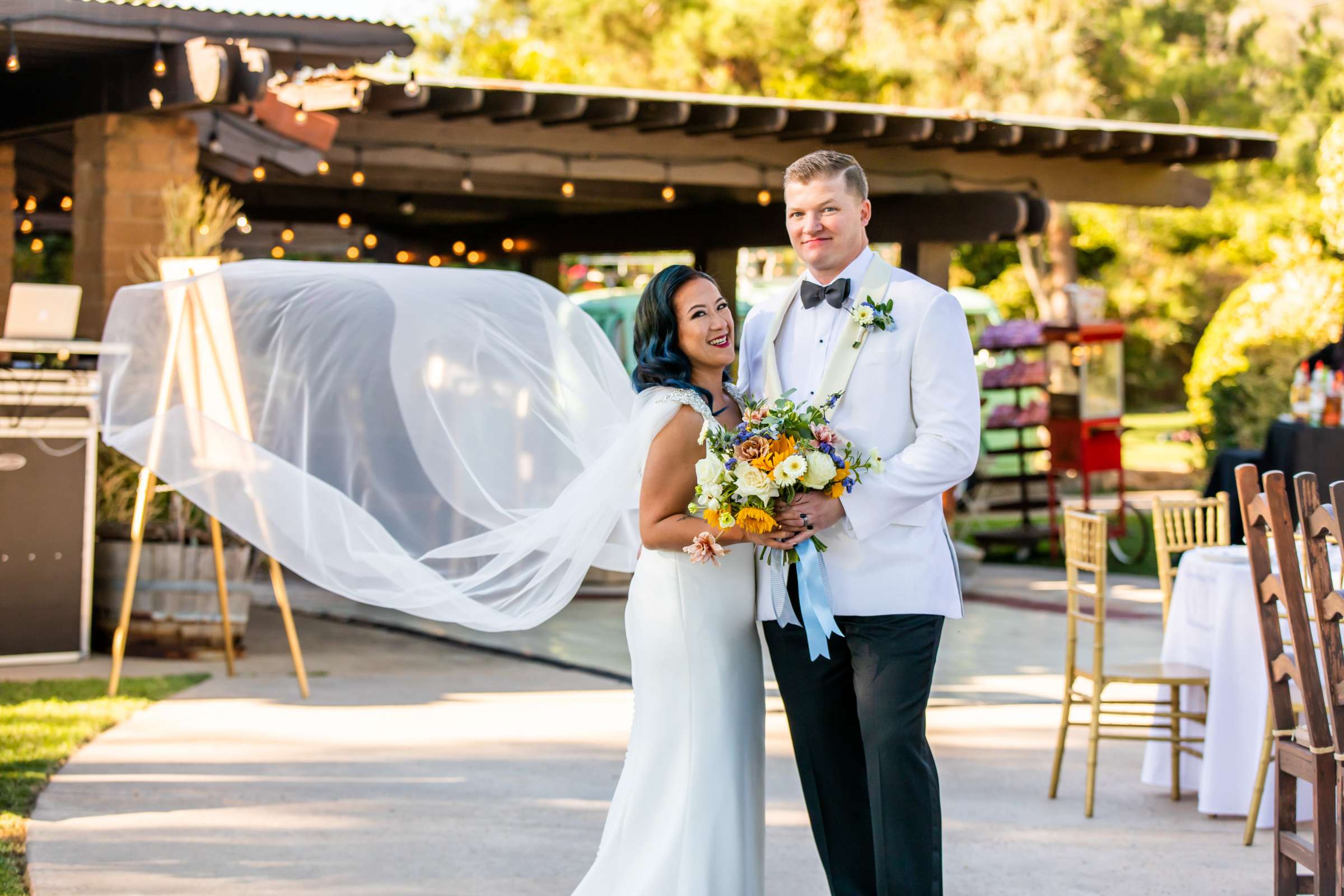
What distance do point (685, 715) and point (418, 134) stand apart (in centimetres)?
689

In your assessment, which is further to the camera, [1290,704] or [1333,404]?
[1333,404]

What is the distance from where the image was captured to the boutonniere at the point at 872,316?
3.22 metres

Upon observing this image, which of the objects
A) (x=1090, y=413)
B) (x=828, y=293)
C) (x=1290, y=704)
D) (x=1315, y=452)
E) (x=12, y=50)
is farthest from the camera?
(x=1090, y=413)

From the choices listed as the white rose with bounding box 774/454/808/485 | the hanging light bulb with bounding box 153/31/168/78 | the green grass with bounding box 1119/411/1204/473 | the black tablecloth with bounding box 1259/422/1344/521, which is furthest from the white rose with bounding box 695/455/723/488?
the green grass with bounding box 1119/411/1204/473

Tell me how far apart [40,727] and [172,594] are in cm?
151

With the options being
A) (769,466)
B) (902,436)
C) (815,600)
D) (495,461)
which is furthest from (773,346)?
(495,461)

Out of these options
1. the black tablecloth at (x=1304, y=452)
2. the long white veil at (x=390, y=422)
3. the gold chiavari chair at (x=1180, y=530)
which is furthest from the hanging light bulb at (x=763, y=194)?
the long white veil at (x=390, y=422)

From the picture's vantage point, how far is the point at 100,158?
7867 millimetres

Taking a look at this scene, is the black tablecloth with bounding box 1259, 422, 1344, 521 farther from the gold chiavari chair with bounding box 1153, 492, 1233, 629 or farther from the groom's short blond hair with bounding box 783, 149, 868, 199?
the groom's short blond hair with bounding box 783, 149, 868, 199

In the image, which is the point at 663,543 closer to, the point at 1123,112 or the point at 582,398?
the point at 582,398

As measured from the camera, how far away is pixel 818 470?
3047 mm

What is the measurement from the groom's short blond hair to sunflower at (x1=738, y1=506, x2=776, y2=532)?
2.32ft

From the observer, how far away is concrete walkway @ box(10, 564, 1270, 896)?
4281 millimetres

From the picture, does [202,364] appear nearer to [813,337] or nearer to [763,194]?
[813,337]
